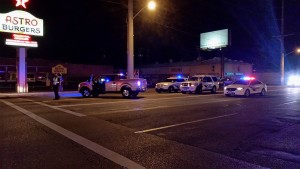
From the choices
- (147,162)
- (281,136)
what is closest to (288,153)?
(281,136)

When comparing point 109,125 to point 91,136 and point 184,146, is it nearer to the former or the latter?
point 91,136

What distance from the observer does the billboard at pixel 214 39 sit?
176 ft

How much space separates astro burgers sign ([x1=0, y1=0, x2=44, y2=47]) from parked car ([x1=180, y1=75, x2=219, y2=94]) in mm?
16095

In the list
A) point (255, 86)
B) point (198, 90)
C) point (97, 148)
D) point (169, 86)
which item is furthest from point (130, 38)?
point (97, 148)

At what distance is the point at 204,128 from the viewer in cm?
1009

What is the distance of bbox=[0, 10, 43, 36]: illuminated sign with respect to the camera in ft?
96.6

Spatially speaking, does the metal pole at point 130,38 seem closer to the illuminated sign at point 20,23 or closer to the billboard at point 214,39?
the illuminated sign at point 20,23

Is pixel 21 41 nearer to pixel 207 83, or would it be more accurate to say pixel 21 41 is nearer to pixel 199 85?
pixel 199 85

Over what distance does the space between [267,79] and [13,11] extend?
172 ft

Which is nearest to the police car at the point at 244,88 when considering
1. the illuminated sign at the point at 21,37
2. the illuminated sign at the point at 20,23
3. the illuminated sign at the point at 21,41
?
the illuminated sign at the point at 21,41

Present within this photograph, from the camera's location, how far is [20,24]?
30484mm

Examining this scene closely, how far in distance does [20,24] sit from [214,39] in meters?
35.2

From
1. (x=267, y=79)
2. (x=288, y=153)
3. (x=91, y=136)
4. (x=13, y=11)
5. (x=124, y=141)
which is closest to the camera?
(x=288, y=153)

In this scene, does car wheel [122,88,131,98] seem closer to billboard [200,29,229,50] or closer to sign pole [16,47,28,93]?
sign pole [16,47,28,93]
